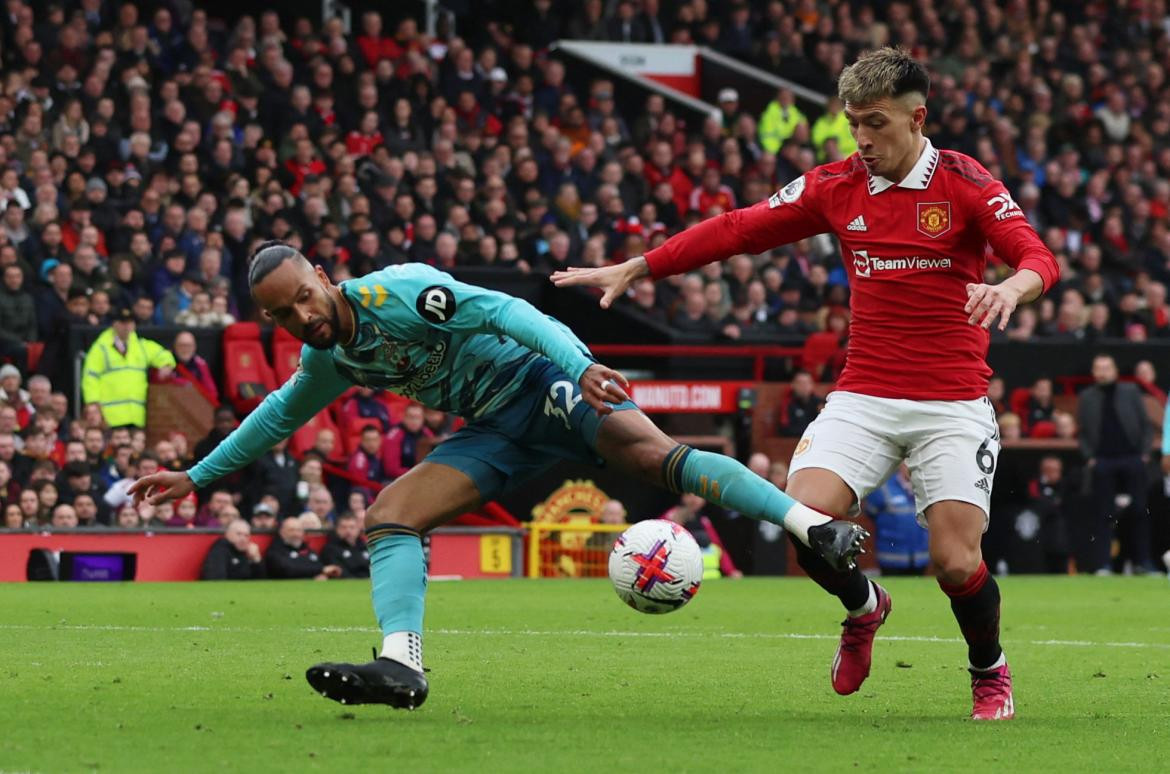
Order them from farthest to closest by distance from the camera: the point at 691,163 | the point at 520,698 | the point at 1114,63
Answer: the point at 1114,63 → the point at 691,163 → the point at 520,698

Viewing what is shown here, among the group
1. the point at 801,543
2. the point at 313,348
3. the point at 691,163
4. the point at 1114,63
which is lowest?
the point at 801,543

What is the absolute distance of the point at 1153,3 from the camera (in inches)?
1314

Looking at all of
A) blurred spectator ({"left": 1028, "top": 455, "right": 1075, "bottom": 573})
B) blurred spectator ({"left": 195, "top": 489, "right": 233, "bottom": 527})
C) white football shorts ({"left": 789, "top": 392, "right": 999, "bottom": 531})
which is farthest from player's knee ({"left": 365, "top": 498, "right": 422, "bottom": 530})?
blurred spectator ({"left": 1028, "top": 455, "right": 1075, "bottom": 573})

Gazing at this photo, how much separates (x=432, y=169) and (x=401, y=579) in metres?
16.3

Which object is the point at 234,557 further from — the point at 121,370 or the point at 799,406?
the point at 799,406

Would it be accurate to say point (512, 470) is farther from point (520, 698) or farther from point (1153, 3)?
point (1153, 3)

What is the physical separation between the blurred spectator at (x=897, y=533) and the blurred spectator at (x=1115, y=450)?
2.02m

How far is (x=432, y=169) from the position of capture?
23.2m

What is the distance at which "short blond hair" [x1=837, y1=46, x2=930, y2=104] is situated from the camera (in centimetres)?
766

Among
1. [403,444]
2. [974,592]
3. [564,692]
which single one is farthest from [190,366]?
[974,592]

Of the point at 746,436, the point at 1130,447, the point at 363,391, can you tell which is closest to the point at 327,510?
the point at 363,391

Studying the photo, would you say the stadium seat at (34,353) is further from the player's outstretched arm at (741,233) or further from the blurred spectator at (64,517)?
the player's outstretched arm at (741,233)

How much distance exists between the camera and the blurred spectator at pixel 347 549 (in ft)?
60.3

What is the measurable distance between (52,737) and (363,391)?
1411 centimetres
